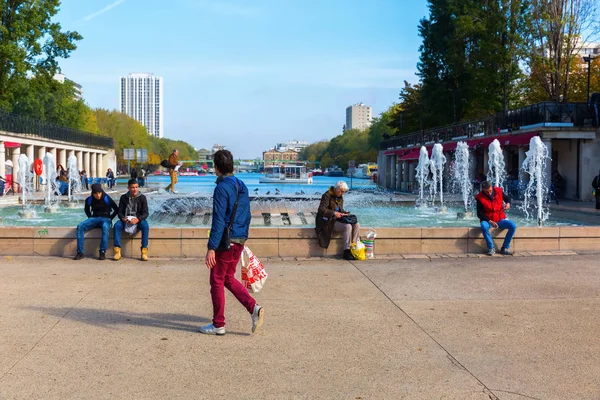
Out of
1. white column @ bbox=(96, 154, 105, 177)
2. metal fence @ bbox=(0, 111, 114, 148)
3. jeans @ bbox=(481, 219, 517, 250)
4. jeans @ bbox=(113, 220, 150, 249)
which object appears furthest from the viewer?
white column @ bbox=(96, 154, 105, 177)

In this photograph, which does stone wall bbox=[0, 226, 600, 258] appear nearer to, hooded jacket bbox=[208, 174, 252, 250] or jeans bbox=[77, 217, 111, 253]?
jeans bbox=[77, 217, 111, 253]

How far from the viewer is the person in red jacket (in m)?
12.6

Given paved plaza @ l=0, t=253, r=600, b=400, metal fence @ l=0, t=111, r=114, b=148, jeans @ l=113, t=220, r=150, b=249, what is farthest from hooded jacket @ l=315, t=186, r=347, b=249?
metal fence @ l=0, t=111, r=114, b=148

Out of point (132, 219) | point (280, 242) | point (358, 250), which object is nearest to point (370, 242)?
point (358, 250)

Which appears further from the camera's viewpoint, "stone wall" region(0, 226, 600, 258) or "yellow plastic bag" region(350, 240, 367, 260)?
"stone wall" region(0, 226, 600, 258)

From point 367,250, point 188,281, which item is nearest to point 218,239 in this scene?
point 188,281

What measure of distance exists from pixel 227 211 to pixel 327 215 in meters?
5.36

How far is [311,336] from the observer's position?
22.4 ft

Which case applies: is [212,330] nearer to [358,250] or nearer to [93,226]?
[358,250]

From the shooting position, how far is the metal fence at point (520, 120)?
110 ft

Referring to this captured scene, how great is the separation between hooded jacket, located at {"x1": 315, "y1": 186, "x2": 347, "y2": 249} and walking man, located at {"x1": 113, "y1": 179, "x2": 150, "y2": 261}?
3.11 metres

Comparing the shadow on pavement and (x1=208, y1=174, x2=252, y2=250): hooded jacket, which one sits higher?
(x1=208, y1=174, x2=252, y2=250): hooded jacket

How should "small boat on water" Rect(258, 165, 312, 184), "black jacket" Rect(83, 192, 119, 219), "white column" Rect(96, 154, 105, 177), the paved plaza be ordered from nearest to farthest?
the paved plaza < "black jacket" Rect(83, 192, 119, 219) < "white column" Rect(96, 154, 105, 177) < "small boat on water" Rect(258, 165, 312, 184)

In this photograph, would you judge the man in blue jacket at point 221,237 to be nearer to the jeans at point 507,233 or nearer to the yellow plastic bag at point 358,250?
the yellow plastic bag at point 358,250
